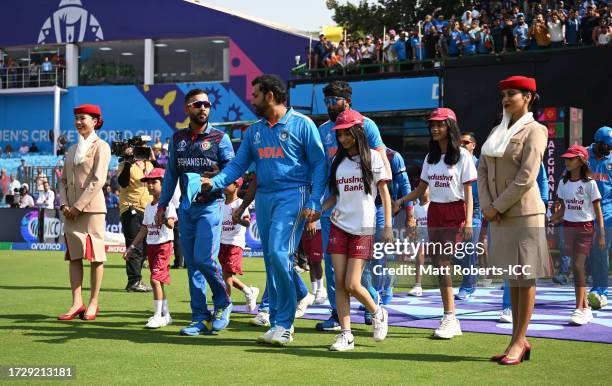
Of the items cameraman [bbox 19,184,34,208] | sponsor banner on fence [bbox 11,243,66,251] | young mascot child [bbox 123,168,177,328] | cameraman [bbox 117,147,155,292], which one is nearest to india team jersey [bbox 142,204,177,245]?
young mascot child [bbox 123,168,177,328]

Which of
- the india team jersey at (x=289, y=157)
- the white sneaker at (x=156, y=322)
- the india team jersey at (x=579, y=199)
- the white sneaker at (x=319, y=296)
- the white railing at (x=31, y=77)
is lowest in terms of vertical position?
the white sneaker at (x=319, y=296)

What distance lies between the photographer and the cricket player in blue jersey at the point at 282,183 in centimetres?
798

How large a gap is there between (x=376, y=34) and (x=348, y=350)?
33.9 m

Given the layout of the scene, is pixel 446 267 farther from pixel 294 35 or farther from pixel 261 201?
pixel 294 35

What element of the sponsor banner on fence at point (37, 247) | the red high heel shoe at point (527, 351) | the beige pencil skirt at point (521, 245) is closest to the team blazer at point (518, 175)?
the beige pencil skirt at point (521, 245)

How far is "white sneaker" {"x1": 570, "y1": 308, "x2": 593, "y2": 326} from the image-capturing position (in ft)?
31.2

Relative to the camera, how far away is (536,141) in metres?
7.02

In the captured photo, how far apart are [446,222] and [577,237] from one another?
264 centimetres

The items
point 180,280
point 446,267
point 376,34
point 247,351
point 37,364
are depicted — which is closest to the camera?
point 37,364

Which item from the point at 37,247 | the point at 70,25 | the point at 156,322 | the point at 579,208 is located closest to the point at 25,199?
the point at 37,247

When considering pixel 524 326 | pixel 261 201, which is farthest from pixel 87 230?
pixel 524 326

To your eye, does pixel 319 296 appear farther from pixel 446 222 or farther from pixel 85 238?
pixel 446 222

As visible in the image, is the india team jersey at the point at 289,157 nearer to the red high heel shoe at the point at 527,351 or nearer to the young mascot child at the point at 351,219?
the young mascot child at the point at 351,219

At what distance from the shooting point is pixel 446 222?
28.6 ft
